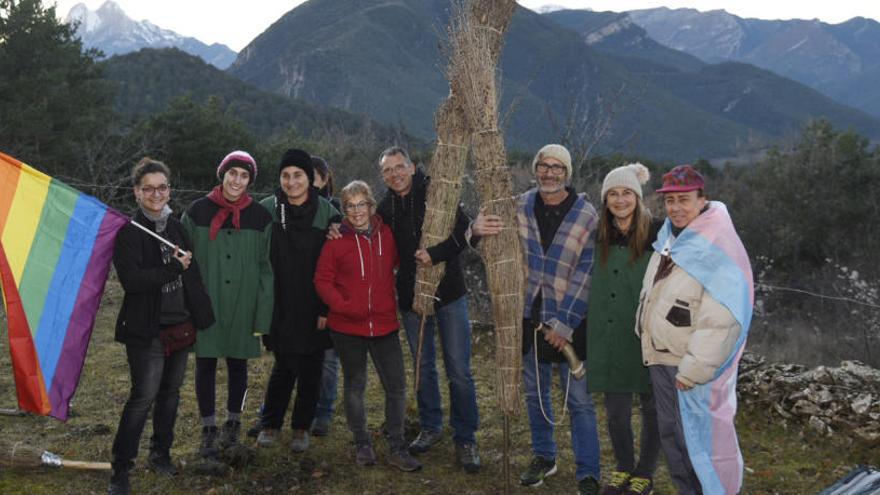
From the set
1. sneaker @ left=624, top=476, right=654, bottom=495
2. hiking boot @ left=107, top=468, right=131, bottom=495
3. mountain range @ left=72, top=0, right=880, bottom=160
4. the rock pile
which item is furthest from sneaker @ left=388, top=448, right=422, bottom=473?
mountain range @ left=72, top=0, right=880, bottom=160

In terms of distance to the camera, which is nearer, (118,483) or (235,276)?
(118,483)

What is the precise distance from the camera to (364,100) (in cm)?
5003

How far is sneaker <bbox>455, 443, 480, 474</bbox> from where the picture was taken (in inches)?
166

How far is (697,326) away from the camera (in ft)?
10.3

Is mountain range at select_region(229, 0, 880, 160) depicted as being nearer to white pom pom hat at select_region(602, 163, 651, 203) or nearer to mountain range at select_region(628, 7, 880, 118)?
white pom pom hat at select_region(602, 163, 651, 203)

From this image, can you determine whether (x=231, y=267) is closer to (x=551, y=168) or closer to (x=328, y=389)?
(x=328, y=389)

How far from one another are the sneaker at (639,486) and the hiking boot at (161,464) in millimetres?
2427

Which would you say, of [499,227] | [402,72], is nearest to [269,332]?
[499,227]

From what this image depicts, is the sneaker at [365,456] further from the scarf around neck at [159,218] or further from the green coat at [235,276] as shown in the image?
the scarf around neck at [159,218]

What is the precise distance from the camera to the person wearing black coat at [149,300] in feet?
11.6

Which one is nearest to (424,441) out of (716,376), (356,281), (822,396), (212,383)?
(356,281)

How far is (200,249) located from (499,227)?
1.60 metres

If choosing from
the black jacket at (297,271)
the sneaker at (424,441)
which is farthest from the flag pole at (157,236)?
the sneaker at (424,441)

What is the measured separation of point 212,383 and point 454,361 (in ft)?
4.41
